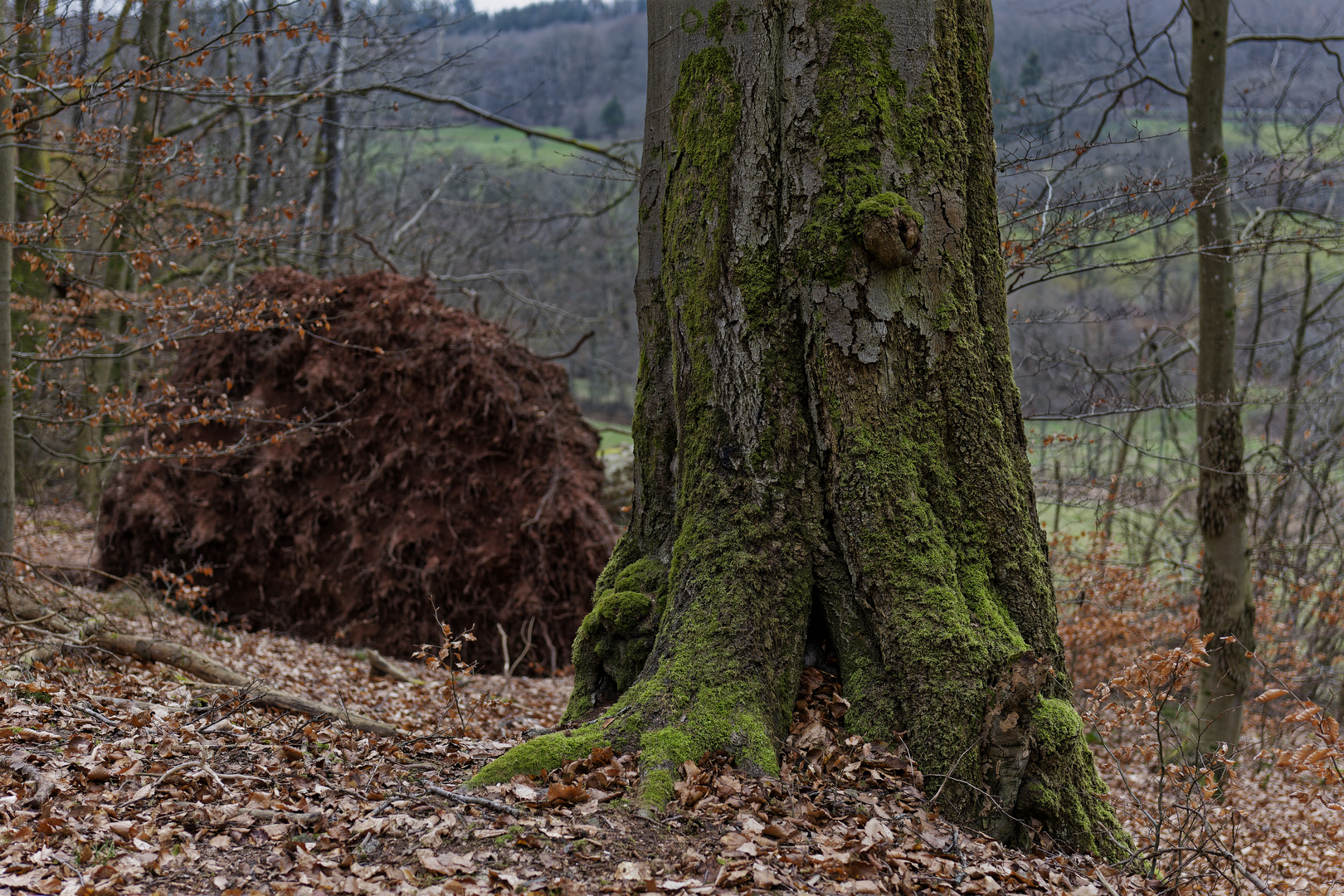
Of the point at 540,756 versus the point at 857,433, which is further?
the point at 857,433

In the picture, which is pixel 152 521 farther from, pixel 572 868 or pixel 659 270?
pixel 572 868

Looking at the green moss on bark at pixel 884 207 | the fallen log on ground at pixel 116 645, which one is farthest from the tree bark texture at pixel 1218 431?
the fallen log on ground at pixel 116 645

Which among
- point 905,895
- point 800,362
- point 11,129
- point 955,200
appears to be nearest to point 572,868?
point 905,895

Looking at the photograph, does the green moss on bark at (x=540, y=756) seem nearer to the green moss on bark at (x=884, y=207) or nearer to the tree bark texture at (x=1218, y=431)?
the green moss on bark at (x=884, y=207)

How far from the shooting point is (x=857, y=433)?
338cm

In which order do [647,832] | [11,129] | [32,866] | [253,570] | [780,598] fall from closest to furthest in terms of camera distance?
[32,866] < [647,832] < [780,598] < [11,129] < [253,570]

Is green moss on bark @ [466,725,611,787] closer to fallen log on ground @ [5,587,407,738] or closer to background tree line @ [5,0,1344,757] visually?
fallen log on ground @ [5,587,407,738]

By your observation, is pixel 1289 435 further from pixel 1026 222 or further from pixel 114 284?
pixel 114 284

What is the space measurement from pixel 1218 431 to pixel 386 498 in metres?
8.06

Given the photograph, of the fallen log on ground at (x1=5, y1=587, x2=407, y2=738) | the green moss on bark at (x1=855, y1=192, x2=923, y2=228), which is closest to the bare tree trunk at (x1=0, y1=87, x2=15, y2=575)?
the fallen log on ground at (x1=5, y1=587, x2=407, y2=738)

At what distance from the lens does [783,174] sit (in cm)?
353

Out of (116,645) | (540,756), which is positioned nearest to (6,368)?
(116,645)

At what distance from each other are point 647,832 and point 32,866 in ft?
6.04

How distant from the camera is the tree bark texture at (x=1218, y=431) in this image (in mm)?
7293
